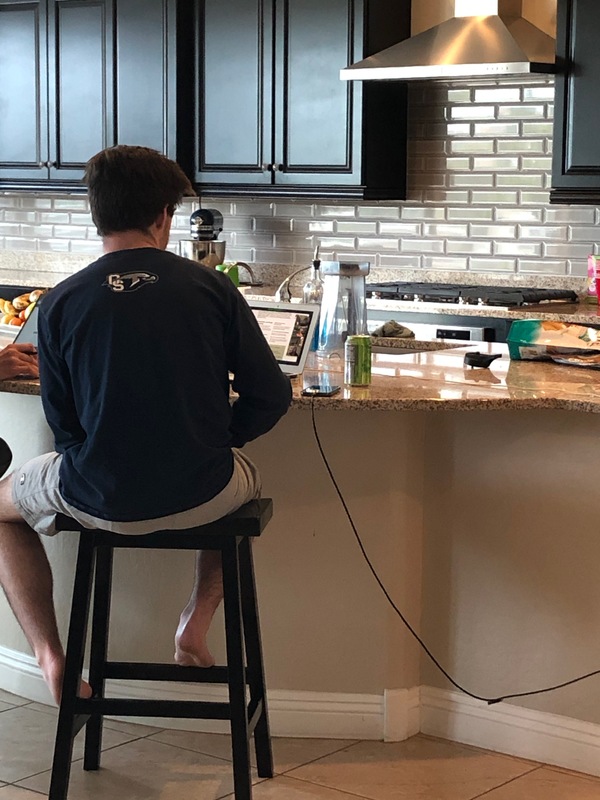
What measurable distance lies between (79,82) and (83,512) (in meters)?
3.95

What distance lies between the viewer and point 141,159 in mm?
2504

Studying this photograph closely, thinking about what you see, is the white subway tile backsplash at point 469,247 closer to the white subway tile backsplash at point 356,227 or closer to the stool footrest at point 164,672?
the white subway tile backsplash at point 356,227

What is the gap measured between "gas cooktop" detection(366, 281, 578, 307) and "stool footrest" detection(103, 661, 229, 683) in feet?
7.99

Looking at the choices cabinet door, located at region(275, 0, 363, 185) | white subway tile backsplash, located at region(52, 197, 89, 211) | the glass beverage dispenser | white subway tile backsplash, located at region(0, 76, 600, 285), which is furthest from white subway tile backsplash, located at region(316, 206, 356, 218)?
the glass beverage dispenser

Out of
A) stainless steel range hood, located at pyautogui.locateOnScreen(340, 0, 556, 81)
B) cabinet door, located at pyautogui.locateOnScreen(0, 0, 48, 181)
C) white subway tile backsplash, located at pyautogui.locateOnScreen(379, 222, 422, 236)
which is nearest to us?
stainless steel range hood, located at pyautogui.locateOnScreen(340, 0, 556, 81)

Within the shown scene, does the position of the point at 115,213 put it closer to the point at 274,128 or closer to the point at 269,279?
the point at 274,128

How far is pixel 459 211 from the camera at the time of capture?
5.50 meters

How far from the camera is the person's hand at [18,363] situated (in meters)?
2.95

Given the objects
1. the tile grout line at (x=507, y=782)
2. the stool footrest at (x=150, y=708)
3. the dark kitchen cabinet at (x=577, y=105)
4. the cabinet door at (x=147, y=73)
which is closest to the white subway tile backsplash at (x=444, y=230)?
the dark kitchen cabinet at (x=577, y=105)

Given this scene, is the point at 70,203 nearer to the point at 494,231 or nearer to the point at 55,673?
the point at 494,231

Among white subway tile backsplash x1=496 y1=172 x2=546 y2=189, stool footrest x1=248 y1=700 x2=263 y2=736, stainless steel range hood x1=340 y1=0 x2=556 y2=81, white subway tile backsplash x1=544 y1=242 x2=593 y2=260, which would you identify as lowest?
stool footrest x1=248 y1=700 x2=263 y2=736

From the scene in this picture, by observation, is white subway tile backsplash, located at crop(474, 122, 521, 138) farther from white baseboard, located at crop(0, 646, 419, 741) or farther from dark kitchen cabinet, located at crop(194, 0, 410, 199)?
white baseboard, located at crop(0, 646, 419, 741)

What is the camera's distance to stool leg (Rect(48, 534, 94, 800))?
2605 mm

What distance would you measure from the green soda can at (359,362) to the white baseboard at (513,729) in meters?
0.82
